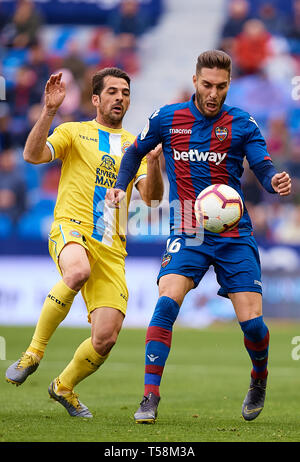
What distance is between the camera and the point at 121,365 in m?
10.6

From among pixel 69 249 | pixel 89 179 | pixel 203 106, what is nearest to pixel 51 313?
pixel 69 249

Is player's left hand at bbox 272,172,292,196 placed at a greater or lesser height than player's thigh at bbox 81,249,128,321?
greater

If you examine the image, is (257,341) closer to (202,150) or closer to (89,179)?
(202,150)

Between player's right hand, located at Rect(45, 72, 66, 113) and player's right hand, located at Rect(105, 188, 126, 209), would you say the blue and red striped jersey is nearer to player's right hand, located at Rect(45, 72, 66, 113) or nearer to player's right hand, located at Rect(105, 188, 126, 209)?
player's right hand, located at Rect(105, 188, 126, 209)

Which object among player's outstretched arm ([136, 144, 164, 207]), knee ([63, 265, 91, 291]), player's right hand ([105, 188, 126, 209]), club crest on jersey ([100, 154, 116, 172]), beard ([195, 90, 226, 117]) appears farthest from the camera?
club crest on jersey ([100, 154, 116, 172])

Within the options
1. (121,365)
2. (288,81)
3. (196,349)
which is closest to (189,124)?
(121,365)

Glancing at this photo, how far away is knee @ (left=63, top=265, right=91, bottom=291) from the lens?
5988 mm

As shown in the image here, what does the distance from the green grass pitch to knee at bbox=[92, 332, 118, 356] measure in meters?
0.49

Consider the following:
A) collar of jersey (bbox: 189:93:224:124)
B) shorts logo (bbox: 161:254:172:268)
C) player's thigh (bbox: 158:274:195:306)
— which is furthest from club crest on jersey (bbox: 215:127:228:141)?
player's thigh (bbox: 158:274:195:306)

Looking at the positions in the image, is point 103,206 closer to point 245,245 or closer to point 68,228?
point 68,228

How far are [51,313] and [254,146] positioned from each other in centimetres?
189

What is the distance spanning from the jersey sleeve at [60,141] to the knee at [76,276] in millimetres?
947

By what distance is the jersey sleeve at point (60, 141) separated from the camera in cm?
642

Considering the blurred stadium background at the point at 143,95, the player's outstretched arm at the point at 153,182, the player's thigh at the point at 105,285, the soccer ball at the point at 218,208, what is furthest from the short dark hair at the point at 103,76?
the blurred stadium background at the point at 143,95
